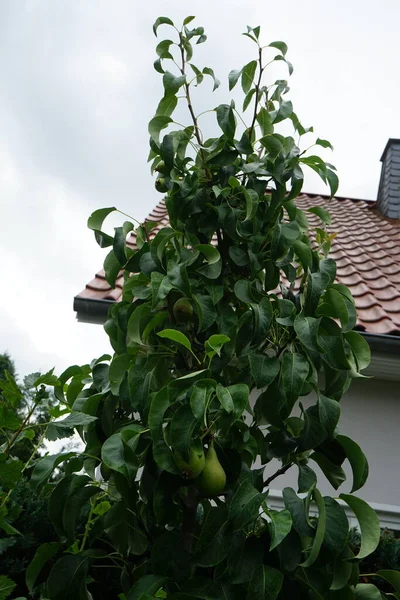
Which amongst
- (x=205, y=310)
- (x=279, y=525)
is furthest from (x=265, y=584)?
(x=205, y=310)

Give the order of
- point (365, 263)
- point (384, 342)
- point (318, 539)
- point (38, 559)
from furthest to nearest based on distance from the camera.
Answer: point (365, 263)
point (384, 342)
point (38, 559)
point (318, 539)

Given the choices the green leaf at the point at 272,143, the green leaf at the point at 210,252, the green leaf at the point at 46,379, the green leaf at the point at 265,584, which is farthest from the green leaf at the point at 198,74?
the green leaf at the point at 265,584

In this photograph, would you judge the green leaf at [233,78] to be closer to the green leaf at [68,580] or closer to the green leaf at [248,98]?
the green leaf at [248,98]

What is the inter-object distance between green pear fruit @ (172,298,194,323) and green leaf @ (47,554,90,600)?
2.66 ft

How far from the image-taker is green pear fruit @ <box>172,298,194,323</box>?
1862 mm

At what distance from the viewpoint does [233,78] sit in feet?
7.05

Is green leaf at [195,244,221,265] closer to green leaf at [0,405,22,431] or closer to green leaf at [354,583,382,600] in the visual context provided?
green leaf at [0,405,22,431]

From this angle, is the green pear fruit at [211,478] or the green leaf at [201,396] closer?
the green leaf at [201,396]

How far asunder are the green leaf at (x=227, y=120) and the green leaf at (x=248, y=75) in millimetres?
213

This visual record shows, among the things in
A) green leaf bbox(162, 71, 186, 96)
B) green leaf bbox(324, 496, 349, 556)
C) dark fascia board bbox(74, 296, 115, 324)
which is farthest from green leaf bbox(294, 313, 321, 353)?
dark fascia board bbox(74, 296, 115, 324)

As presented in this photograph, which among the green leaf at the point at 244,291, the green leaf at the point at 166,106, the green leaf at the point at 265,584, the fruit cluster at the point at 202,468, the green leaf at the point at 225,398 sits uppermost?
the green leaf at the point at 166,106

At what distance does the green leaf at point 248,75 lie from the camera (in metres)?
2.18

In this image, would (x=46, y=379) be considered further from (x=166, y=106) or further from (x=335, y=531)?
(x=166, y=106)

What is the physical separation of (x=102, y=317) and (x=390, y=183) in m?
5.32
